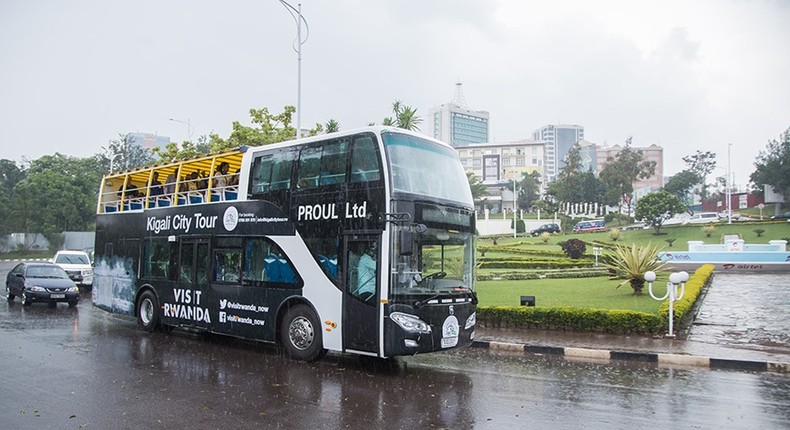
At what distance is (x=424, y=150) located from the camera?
9.41 m

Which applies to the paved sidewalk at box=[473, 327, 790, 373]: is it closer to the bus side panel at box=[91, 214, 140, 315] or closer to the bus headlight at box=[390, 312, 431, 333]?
the bus headlight at box=[390, 312, 431, 333]

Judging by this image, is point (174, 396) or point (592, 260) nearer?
point (174, 396)

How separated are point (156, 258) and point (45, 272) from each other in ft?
25.7

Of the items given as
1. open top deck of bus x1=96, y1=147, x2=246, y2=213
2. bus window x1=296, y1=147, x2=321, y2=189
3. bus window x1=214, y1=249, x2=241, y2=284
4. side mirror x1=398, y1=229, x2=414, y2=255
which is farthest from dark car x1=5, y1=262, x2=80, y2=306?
side mirror x1=398, y1=229, x2=414, y2=255

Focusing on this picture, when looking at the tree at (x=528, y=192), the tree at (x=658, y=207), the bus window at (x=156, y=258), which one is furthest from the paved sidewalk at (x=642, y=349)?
the tree at (x=528, y=192)

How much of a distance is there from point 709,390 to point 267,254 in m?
7.58

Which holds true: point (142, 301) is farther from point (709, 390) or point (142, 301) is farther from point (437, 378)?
point (709, 390)

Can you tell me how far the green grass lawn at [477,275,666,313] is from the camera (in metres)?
15.3

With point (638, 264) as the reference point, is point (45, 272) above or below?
below

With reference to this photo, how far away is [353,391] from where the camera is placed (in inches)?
314

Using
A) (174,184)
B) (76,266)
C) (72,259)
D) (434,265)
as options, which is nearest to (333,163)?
(434,265)

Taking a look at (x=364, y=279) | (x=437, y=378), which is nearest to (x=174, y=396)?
(x=364, y=279)

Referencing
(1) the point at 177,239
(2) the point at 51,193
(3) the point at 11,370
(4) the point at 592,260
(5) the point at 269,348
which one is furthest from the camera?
(2) the point at 51,193

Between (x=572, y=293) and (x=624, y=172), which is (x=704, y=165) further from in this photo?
(x=572, y=293)
